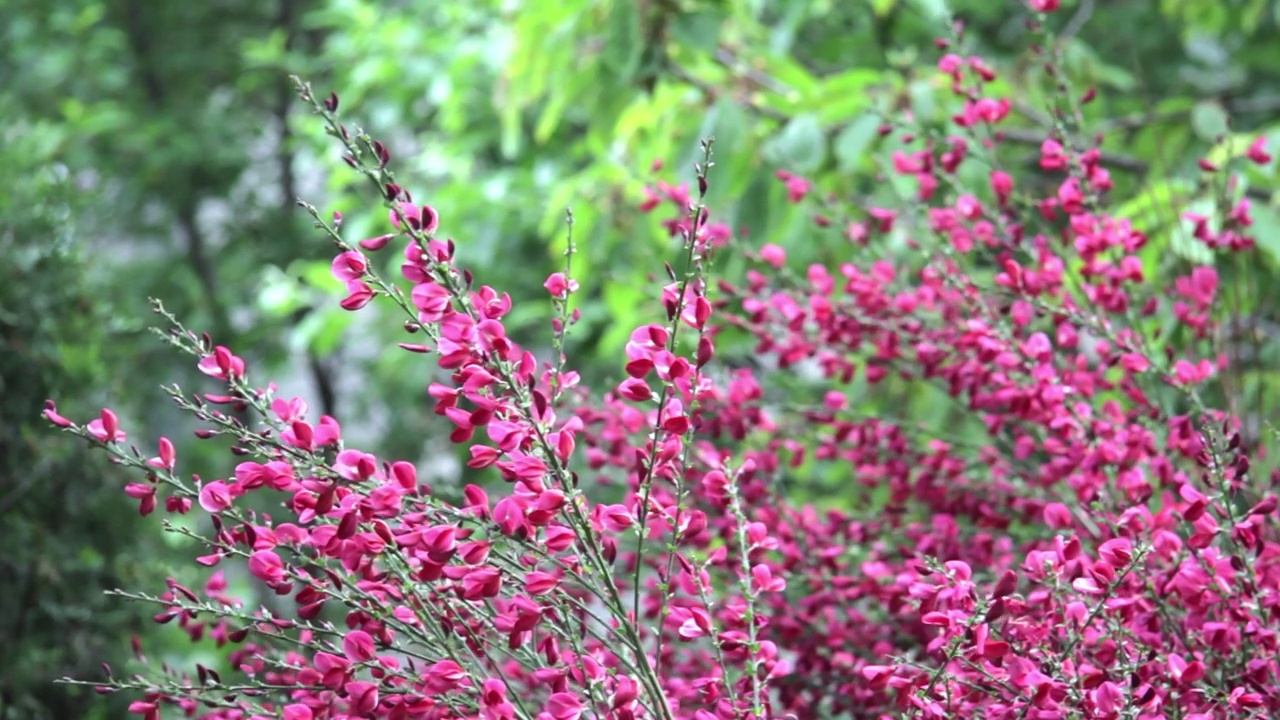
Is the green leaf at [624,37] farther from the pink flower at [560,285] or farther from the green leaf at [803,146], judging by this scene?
the pink flower at [560,285]

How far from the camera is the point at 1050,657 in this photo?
3.10ft

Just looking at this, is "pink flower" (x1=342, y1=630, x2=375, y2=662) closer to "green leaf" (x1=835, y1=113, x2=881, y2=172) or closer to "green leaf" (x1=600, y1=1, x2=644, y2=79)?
"green leaf" (x1=835, y1=113, x2=881, y2=172)

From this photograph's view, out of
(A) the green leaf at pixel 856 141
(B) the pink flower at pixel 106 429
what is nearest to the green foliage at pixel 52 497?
(B) the pink flower at pixel 106 429

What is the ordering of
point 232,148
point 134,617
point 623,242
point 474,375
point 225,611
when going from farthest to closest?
1. point 232,148
2. point 623,242
3. point 134,617
4. point 225,611
5. point 474,375

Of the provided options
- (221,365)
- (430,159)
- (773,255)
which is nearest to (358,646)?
(221,365)

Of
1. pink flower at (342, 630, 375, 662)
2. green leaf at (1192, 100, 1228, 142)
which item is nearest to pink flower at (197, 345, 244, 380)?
pink flower at (342, 630, 375, 662)

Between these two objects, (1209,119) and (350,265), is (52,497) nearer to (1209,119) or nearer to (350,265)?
(350,265)

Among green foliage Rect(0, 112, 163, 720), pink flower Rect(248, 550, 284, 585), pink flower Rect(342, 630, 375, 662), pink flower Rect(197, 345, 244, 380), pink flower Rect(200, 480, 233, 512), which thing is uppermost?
green foliage Rect(0, 112, 163, 720)

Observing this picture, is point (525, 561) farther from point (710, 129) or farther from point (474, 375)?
point (710, 129)

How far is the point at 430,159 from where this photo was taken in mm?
4578

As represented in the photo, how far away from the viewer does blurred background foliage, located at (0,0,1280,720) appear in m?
2.45

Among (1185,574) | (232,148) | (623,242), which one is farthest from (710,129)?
(232,148)

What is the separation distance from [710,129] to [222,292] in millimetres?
4468

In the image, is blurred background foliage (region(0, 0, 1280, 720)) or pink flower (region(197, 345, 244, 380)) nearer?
pink flower (region(197, 345, 244, 380))
